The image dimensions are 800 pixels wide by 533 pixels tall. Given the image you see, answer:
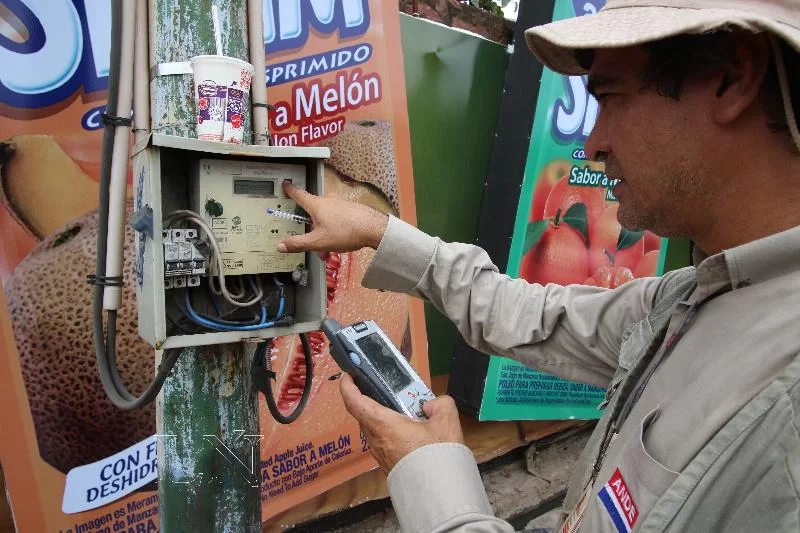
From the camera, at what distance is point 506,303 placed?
5.30 ft

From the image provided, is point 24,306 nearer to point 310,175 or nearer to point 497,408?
point 310,175

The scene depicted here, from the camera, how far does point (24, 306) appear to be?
6.27 feet

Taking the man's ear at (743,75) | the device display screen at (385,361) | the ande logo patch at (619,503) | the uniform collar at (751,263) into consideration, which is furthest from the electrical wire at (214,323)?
the man's ear at (743,75)

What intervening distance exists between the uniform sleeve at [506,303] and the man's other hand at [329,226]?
76 mm

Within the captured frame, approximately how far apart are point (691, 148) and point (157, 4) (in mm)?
1176

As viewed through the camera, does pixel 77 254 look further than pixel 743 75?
Yes

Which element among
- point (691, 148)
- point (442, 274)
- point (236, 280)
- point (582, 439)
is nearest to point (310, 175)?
point (236, 280)

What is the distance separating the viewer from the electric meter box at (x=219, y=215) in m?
1.24

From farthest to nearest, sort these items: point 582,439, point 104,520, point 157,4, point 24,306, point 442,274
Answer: point 582,439, point 104,520, point 24,306, point 442,274, point 157,4

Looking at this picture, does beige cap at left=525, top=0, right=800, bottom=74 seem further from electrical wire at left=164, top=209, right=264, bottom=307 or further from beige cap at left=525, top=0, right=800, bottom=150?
electrical wire at left=164, top=209, right=264, bottom=307

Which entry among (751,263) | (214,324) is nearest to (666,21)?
(751,263)

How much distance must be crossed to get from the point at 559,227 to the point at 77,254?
2.54 metres

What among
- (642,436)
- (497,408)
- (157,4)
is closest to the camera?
(642,436)

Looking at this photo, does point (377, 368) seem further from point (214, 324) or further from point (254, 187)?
point (254, 187)
